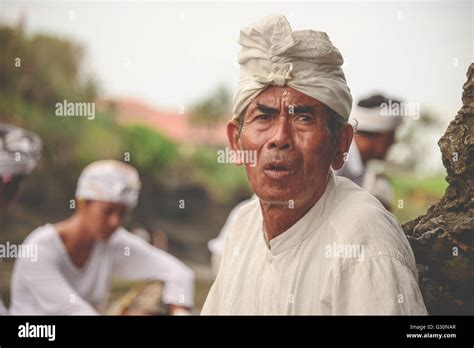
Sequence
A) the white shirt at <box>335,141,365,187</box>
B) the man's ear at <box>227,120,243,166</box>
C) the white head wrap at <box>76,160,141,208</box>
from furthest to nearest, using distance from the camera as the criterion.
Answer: the white head wrap at <box>76,160,141,208</box> → the white shirt at <box>335,141,365,187</box> → the man's ear at <box>227,120,243,166</box>

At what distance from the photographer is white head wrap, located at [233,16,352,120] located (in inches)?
146

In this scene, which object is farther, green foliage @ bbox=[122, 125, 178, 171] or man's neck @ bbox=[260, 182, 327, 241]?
green foliage @ bbox=[122, 125, 178, 171]

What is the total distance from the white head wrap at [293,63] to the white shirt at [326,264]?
0.47 metres

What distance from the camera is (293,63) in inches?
146

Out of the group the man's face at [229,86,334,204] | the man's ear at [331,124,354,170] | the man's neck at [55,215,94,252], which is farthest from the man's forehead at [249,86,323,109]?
the man's neck at [55,215,94,252]

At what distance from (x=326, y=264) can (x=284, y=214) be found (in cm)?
36

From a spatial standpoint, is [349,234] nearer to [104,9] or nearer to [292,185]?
[292,185]

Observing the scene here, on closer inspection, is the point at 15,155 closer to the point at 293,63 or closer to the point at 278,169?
the point at 278,169

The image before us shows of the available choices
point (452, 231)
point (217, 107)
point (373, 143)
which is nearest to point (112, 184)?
point (217, 107)

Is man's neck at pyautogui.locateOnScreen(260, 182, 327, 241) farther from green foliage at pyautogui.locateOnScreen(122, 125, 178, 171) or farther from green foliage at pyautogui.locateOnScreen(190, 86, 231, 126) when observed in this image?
green foliage at pyautogui.locateOnScreen(122, 125, 178, 171)

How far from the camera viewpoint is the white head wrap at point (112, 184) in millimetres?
4414

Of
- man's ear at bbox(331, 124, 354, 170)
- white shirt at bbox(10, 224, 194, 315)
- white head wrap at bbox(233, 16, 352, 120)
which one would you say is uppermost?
white head wrap at bbox(233, 16, 352, 120)

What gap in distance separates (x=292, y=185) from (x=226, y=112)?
31.5 inches

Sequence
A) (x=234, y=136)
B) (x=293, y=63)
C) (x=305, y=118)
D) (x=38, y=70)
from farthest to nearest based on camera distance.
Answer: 1. (x=38, y=70)
2. (x=234, y=136)
3. (x=305, y=118)
4. (x=293, y=63)
